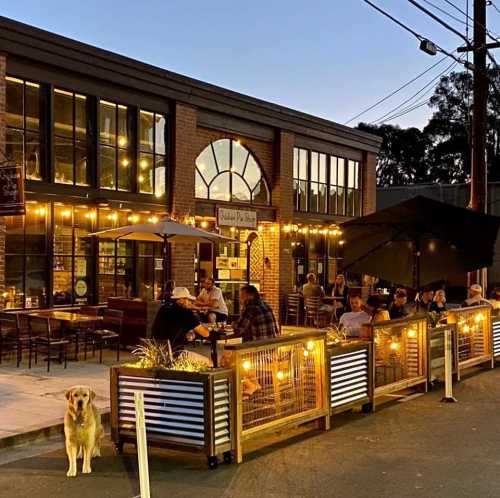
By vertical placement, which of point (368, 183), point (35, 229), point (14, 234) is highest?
point (368, 183)

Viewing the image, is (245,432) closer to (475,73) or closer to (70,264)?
(70,264)

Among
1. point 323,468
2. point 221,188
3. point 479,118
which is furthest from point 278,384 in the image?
point 221,188

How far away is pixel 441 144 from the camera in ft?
175

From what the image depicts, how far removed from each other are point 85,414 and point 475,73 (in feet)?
41.3

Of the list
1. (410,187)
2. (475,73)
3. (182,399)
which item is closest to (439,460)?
(182,399)

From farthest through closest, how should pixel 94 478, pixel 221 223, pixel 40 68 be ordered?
pixel 221 223, pixel 40 68, pixel 94 478

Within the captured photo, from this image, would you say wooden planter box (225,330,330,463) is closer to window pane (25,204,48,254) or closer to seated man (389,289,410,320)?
seated man (389,289,410,320)

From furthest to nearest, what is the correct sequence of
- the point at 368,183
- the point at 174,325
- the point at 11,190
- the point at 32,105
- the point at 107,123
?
the point at 368,183 < the point at 107,123 < the point at 32,105 < the point at 11,190 < the point at 174,325

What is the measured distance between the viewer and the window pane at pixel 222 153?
18406 millimetres

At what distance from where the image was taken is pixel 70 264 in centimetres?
1410

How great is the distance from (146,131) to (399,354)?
26.8 ft

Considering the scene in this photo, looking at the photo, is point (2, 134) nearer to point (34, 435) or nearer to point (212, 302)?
point (212, 302)

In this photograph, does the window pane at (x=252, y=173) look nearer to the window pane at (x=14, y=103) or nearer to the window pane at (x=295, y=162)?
the window pane at (x=295, y=162)

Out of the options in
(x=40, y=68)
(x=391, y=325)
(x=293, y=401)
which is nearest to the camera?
(x=293, y=401)
